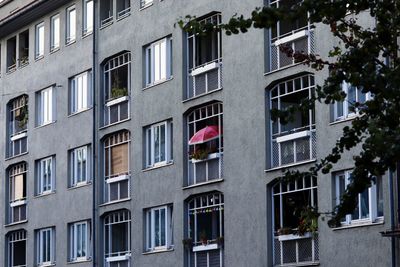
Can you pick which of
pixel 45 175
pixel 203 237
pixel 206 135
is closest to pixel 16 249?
pixel 45 175

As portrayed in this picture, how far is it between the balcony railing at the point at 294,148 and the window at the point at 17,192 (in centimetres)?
1730

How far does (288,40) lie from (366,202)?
228 inches

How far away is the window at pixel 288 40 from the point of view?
34.0m

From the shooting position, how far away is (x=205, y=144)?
125 feet

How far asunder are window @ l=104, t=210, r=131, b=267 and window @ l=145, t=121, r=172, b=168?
2.36 meters

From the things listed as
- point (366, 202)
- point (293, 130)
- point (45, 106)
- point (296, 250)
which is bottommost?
point (296, 250)

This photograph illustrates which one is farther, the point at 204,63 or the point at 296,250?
the point at 204,63

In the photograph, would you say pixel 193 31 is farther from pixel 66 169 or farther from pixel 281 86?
pixel 66 169

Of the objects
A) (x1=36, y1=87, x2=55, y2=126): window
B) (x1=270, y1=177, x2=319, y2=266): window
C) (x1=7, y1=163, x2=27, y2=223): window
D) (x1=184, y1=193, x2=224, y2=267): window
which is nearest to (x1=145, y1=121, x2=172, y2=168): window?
(x1=184, y1=193, x2=224, y2=267): window

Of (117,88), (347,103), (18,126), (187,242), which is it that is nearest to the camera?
(347,103)

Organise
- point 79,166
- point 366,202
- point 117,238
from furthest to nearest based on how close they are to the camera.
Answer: point 79,166 < point 117,238 < point 366,202

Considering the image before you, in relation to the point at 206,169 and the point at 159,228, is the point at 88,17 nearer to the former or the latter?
the point at 159,228

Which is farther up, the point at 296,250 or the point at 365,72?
the point at 365,72

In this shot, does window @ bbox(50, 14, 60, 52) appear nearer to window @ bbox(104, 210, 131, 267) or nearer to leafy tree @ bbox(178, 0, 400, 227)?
window @ bbox(104, 210, 131, 267)
